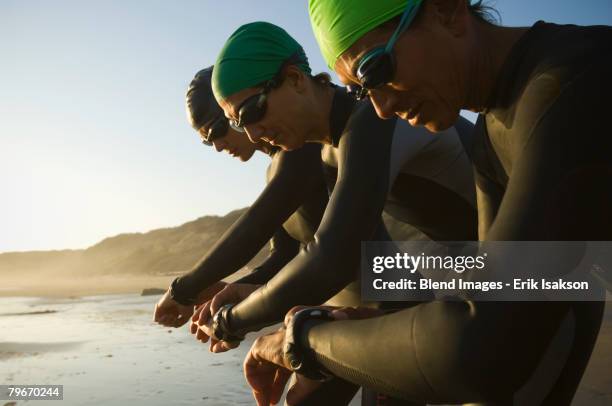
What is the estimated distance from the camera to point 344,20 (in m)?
1.52

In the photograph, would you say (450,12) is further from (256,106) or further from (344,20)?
(256,106)

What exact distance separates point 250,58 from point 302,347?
1525 millimetres

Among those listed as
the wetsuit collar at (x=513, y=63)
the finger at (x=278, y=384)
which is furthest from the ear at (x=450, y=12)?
the finger at (x=278, y=384)

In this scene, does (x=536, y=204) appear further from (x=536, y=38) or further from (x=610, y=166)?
(x=536, y=38)

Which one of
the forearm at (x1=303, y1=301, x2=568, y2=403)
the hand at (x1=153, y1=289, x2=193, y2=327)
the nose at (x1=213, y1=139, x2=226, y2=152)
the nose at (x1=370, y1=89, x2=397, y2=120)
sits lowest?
the hand at (x1=153, y1=289, x2=193, y2=327)

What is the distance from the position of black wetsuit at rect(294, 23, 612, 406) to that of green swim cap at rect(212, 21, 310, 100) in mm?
1528

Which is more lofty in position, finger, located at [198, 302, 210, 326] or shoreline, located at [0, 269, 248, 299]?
finger, located at [198, 302, 210, 326]

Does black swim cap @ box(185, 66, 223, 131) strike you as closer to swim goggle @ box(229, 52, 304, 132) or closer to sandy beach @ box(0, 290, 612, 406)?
swim goggle @ box(229, 52, 304, 132)

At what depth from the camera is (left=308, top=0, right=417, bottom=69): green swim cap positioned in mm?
1455

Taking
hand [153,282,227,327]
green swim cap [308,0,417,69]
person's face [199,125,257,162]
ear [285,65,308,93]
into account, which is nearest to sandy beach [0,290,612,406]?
hand [153,282,227,327]

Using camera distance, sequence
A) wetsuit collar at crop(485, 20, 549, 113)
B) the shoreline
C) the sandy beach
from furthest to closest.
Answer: the shoreline, the sandy beach, wetsuit collar at crop(485, 20, 549, 113)

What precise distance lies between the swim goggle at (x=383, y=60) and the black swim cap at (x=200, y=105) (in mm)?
2038

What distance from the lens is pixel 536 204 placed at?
1.01 m

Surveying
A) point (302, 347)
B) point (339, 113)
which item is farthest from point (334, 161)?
point (302, 347)
